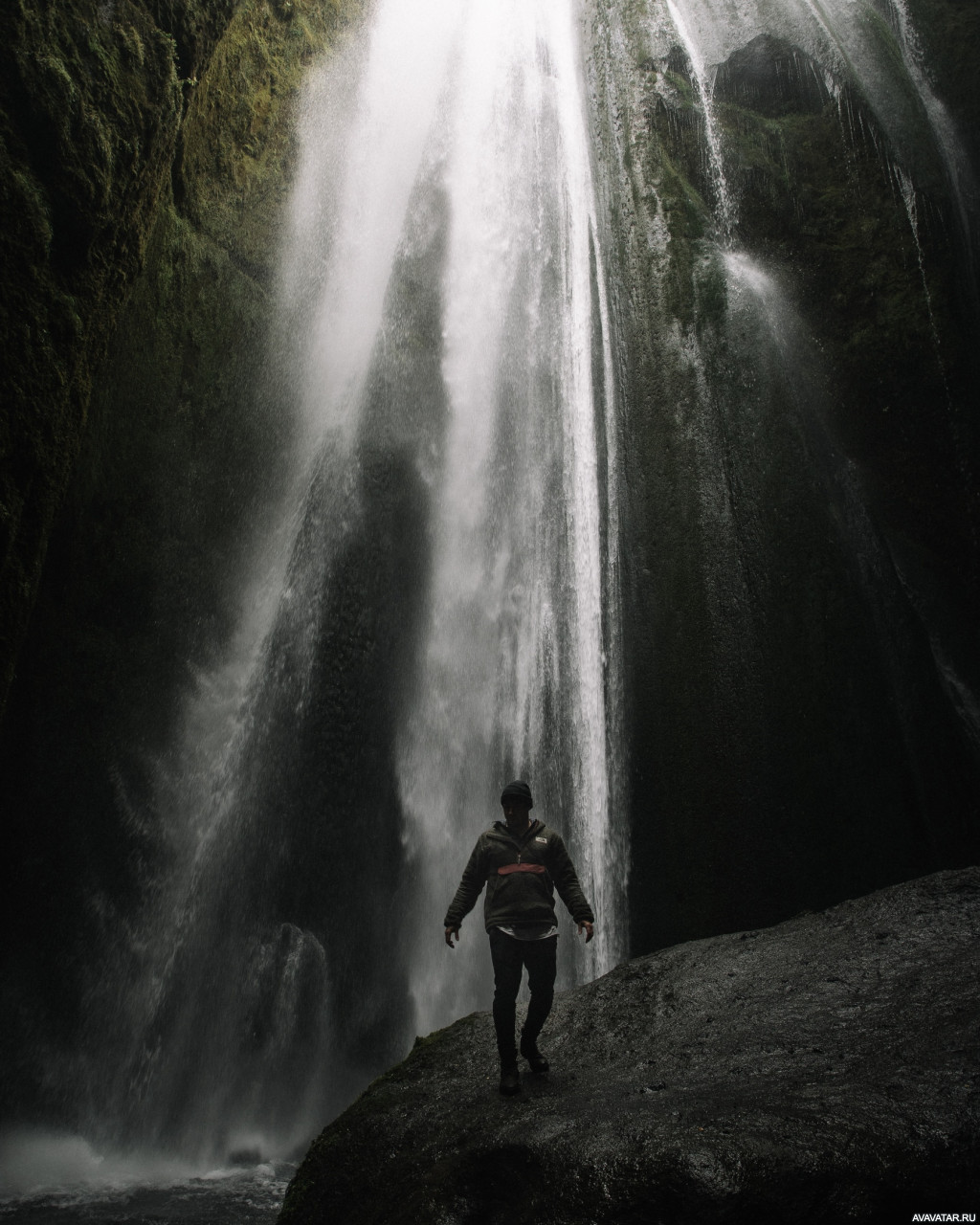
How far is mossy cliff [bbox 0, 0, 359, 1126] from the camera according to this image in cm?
515

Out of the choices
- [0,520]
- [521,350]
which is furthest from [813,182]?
[0,520]

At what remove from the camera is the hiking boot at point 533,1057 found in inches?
140

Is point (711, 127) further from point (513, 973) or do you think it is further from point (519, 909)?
point (513, 973)

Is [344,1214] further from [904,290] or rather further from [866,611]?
[904,290]

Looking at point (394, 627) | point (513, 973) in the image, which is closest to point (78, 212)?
point (394, 627)

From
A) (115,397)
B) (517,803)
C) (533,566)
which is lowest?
(517,803)

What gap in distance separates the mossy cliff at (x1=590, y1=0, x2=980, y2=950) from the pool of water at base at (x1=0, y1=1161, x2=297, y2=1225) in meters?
3.69

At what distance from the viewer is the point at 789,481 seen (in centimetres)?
870

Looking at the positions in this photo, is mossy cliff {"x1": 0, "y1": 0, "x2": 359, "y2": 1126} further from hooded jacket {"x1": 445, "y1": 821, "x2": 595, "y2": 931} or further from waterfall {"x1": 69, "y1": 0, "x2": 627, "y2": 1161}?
hooded jacket {"x1": 445, "y1": 821, "x2": 595, "y2": 931}

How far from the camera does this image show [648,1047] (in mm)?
3855

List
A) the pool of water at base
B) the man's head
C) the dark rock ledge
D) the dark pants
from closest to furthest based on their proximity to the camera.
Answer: the dark rock ledge, the dark pants, the man's head, the pool of water at base

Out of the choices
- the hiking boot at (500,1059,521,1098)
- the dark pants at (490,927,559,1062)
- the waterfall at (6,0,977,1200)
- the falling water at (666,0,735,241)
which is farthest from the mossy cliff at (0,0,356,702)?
the falling water at (666,0,735,241)

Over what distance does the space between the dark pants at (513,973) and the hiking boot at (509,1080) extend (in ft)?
0.11

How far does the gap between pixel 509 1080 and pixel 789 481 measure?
705 cm
